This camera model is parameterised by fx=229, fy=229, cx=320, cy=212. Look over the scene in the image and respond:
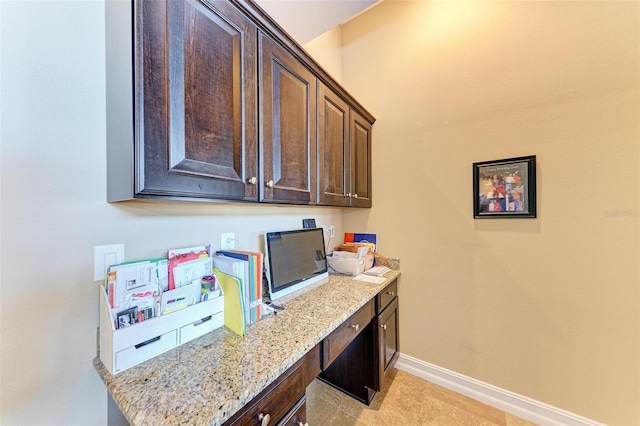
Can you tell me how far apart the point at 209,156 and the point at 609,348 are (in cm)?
237

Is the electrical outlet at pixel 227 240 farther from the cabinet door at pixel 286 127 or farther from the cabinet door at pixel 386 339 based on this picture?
the cabinet door at pixel 386 339

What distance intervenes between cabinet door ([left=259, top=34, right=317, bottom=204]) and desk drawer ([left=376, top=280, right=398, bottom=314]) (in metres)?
0.87

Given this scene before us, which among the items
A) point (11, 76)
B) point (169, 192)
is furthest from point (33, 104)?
point (169, 192)

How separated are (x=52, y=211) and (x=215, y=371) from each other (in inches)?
29.3

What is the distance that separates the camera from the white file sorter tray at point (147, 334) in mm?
733

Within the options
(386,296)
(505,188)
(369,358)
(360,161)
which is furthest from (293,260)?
(505,188)

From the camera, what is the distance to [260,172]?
104 centimetres

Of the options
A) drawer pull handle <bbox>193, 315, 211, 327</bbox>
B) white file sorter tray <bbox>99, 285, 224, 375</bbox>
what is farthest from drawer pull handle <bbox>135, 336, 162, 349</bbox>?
drawer pull handle <bbox>193, 315, 211, 327</bbox>

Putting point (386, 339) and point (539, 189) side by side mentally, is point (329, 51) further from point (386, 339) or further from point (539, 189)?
point (386, 339)

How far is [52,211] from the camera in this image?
2.45 feet

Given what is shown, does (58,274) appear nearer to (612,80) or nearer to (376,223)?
(376,223)

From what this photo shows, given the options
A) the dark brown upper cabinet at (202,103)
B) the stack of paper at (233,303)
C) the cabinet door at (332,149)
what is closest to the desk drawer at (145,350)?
the stack of paper at (233,303)

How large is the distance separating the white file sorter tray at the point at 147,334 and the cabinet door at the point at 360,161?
1.28 m

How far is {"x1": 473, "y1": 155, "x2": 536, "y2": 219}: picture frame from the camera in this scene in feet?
4.97
